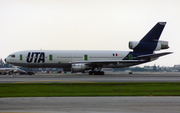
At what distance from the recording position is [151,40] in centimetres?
5891

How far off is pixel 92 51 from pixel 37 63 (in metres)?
11.9

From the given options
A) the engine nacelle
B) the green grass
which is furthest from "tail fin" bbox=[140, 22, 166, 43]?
the green grass

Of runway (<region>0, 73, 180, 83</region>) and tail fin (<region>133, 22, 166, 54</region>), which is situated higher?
tail fin (<region>133, 22, 166, 54</region>)

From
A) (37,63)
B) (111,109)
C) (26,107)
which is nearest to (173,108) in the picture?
(111,109)

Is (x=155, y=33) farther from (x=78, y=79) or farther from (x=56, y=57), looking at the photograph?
(x=78, y=79)

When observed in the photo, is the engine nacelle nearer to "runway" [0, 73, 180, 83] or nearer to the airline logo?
the airline logo

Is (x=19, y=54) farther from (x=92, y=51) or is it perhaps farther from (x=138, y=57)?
(x=138, y=57)

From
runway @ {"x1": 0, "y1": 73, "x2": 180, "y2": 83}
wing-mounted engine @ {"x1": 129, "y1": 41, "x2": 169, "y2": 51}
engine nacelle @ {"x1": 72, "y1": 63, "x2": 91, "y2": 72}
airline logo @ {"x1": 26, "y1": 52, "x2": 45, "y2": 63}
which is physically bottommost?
runway @ {"x1": 0, "y1": 73, "x2": 180, "y2": 83}

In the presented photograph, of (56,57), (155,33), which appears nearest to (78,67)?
(56,57)

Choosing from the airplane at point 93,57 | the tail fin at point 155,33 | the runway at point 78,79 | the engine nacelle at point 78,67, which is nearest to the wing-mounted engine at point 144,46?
the airplane at point 93,57

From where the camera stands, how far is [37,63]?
180 ft

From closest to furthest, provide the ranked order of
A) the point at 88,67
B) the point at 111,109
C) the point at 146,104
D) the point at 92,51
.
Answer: the point at 111,109, the point at 146,104, the point at 88,67, the point at 92,51

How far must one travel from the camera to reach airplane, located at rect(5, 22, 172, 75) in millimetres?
54562

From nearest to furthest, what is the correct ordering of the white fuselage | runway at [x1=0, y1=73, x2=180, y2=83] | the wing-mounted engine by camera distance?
runway at [x1=0, y1=73, x2=180, y2=83] < the white fuselage < the wing-mounted engine
